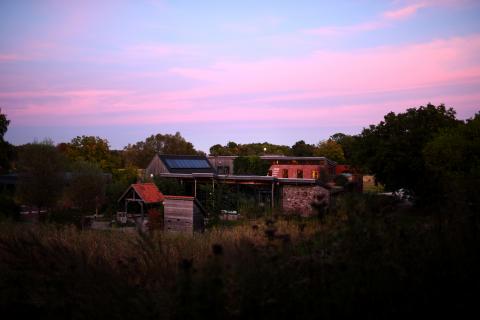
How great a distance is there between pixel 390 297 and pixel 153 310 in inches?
67.7

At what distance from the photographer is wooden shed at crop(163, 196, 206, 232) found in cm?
2314

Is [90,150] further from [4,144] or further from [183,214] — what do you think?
[183,214]

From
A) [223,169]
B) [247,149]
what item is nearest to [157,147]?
[247,149]

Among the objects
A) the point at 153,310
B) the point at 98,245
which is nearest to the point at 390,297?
the point at 153,310

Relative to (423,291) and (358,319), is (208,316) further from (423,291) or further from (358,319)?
(423,291)

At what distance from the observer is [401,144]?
31.5 metres

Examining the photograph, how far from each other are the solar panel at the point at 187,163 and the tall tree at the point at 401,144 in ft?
62.3

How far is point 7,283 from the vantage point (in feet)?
14.8

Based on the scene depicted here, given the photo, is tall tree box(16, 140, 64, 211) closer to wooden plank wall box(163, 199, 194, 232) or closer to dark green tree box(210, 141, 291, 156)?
wooden plank wall box(163, 199, 194, 232)

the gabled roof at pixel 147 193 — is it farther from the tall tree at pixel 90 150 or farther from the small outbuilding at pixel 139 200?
the tall tree at pixel 90 150

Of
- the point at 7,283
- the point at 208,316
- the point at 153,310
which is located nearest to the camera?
the point at 208,316

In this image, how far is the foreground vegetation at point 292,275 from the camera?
287 centimetres

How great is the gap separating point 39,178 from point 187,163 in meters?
18.7

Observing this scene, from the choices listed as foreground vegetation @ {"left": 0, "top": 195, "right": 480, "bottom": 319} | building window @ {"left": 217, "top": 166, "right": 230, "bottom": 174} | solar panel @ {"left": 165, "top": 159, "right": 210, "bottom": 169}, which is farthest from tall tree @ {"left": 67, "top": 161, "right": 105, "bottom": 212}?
foreground vegetation @ {"left": 0, "top": 195, "right": 480, "bottom": 319}
